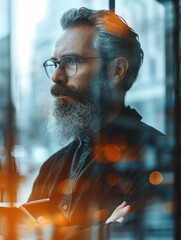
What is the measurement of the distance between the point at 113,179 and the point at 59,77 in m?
0.53

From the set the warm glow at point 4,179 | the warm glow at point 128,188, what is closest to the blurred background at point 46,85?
the warm glow at point 4,179

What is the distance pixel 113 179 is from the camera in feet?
6.74

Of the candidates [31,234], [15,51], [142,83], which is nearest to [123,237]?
[31,234]

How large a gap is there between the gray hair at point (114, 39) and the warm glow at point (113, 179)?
1.28 feet

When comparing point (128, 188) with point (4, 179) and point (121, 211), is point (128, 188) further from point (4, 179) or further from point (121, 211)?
point (4, 179)

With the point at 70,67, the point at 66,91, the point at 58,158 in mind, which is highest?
the point at 70,67

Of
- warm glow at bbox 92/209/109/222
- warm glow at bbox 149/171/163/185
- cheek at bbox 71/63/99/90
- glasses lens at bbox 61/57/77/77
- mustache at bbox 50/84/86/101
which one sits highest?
glasses lens at bbox 61/57/77/77

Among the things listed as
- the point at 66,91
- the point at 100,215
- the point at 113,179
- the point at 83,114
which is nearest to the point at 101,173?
the point at 113,179

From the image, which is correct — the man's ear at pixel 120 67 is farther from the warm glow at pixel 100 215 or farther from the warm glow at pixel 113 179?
the warm glow at pixel 100 215

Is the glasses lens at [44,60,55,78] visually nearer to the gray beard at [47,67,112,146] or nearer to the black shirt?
the gray beard at [47,67,112,146]

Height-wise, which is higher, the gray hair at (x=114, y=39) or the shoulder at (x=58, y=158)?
the gray hair at (x=114, y=39)

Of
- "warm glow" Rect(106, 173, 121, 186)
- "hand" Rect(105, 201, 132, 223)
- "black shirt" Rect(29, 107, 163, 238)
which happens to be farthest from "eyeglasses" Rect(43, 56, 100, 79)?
"hand" Rect(105, 201, 132, 223)

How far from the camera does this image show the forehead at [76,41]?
81.7 inches

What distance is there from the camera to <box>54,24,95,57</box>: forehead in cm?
207
